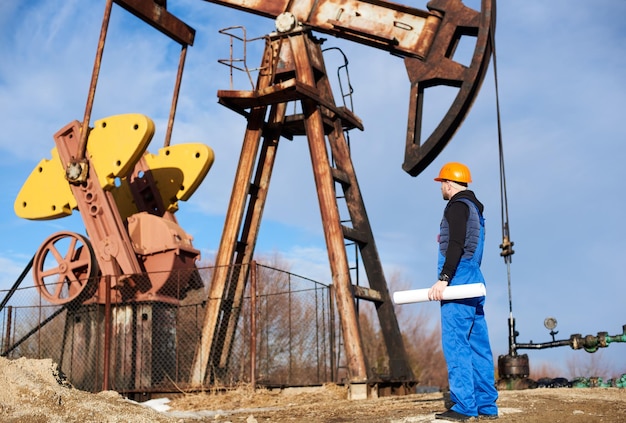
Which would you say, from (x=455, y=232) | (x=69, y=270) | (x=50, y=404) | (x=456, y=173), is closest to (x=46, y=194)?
(x=69, y=270)

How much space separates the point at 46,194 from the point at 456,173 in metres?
8.80

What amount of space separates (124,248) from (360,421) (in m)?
6.50

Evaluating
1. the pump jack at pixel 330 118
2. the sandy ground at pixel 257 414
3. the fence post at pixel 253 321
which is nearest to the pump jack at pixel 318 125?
the pump jack at pixel 330 118

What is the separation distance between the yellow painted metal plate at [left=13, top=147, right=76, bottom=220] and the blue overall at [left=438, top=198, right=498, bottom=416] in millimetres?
8385

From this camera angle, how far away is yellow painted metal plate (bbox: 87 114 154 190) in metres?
11.3

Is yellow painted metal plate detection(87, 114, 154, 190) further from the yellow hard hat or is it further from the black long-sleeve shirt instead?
the black long-sleeve shirt

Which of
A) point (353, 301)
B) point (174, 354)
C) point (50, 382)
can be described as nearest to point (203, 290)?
point (174, 354)

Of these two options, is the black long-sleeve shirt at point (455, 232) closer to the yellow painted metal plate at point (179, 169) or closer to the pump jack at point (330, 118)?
the pump jack at point (330, 118)

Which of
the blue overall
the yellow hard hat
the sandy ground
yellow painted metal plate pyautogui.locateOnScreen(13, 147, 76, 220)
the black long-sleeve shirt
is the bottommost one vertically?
the sandy ground

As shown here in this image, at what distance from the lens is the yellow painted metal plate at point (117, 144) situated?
1127cm

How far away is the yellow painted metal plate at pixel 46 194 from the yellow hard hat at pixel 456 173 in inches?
319

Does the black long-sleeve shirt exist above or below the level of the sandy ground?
above

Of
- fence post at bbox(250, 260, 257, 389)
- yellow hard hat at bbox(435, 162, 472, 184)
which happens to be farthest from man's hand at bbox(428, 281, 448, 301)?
fence post at bbox(250, 260, 257, 389)

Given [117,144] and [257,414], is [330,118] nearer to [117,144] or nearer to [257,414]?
[117,144]
